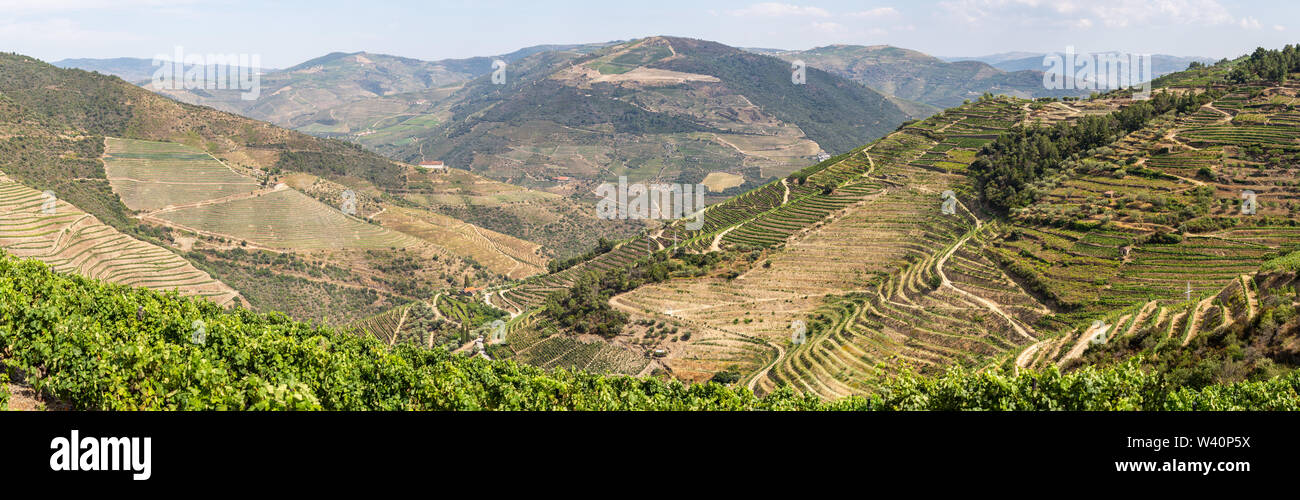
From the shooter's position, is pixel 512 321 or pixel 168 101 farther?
pixel 168 101

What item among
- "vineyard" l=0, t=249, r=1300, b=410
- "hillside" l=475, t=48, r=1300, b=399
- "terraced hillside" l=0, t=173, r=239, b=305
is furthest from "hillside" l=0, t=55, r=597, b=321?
"vineyard" l=0, t=249, r=1300, b=410

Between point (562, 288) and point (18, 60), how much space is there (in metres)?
144

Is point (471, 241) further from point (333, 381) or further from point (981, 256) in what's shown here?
point (333, 381)

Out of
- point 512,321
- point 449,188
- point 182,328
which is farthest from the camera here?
point 449,188

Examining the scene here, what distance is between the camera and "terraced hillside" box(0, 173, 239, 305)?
7056 centimetres

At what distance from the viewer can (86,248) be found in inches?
2908

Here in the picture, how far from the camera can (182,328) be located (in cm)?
3019

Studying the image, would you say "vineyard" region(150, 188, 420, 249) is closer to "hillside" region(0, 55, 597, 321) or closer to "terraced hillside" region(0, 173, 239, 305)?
"hillside" region(0, 55, 597, 321)

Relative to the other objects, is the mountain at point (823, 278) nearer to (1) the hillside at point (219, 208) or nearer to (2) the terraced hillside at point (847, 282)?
(2) the terraced hillside at point (847, 282)

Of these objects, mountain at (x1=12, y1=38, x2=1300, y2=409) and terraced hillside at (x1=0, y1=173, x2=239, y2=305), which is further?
terraced hillside at (x1=0, y1=173, x2=239, y2=305)

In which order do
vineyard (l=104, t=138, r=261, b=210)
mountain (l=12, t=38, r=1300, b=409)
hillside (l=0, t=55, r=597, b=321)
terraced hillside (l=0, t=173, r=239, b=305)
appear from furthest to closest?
vineyard (l=104, t=138, r=261, b=210), hillside (l=0, t=55, r=597, b=321), terraced hillside (l=0, t=173, r=239, b=305), mountain (l=12, t=38, r=1300, b=409)

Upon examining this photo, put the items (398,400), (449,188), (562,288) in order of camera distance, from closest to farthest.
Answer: (398,400) → (562,288) → (449,188)
